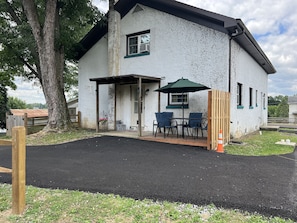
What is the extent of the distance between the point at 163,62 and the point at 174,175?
266 inches

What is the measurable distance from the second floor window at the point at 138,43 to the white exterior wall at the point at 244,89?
4152 mm

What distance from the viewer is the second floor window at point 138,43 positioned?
11.0 m

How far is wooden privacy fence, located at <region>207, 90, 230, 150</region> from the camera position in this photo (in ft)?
22.8

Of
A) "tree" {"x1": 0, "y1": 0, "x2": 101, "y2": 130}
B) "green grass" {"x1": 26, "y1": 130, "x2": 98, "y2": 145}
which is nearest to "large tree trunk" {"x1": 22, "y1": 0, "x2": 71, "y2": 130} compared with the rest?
"tree" {"x1": 0, "y1": 0, "x2": 101, "y2": 130}

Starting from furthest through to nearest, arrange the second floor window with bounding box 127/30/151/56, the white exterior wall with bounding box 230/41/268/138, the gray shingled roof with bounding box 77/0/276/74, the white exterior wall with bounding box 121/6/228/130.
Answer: the second floor window with bounding box 127/30/151/56
the white exterior wall with bounding box 230/41/268/138
the white exterior wall with bounding box 121/6/228/130
the gray shingled roof with bounding box 77/0/276/74

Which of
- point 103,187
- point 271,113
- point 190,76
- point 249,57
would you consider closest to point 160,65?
point 190,76

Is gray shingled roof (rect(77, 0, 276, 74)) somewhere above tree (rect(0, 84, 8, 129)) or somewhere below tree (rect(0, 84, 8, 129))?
above

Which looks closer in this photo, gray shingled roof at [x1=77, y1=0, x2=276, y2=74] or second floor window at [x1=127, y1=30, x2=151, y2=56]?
gray shingled roof at [x1=77, y1=0, x2=276, y2=74]

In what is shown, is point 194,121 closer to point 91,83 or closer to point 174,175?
point 174,175

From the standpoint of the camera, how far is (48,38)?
404 inches

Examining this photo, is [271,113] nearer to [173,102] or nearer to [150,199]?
[173,102]

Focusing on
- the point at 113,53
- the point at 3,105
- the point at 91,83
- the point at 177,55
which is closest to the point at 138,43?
the point at 113,53

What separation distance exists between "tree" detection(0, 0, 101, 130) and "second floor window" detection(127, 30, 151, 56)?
2528 mm

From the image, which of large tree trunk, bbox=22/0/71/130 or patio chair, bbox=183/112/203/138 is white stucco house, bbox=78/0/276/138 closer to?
patio chair, bbox=183/112/203/138
